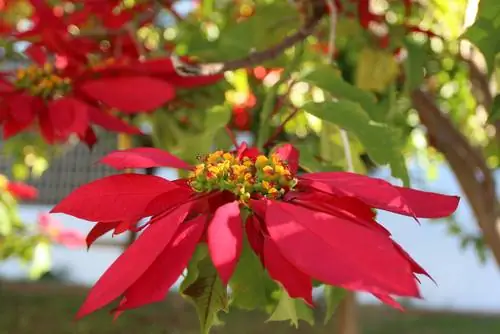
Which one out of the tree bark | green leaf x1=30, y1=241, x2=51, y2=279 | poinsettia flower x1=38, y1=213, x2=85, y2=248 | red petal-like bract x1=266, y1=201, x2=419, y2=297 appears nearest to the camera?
red petal-like bract x1=266, y1=201, x2=419, y2=297

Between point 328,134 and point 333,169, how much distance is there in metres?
0.07

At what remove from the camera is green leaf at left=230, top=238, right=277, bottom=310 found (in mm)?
329

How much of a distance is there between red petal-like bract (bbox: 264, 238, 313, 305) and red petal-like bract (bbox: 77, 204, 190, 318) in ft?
0.10

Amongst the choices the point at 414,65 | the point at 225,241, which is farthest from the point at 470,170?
the point at 225,241

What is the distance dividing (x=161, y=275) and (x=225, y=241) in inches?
0.8

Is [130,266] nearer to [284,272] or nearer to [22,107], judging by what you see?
[284,272]

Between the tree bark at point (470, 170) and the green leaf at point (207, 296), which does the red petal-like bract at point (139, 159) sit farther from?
the tree bark at point (470, 170)

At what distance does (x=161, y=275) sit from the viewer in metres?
0.22

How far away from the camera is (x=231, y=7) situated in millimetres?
1034

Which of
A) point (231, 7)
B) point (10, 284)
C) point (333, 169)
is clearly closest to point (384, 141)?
point (333, 169)

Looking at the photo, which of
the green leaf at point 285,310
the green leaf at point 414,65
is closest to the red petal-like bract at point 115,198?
the green leaf at point 285,310

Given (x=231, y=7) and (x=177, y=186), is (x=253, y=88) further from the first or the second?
(x=177, y=186)

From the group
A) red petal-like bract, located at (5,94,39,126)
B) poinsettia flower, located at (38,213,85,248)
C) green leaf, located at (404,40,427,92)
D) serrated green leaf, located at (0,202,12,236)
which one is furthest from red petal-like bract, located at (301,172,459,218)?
poinsettia flower, located at (38,213,85,248)

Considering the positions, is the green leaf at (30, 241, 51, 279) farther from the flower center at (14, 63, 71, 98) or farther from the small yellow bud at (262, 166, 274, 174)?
the small yellow bud at (262, 166, 274, 174)
